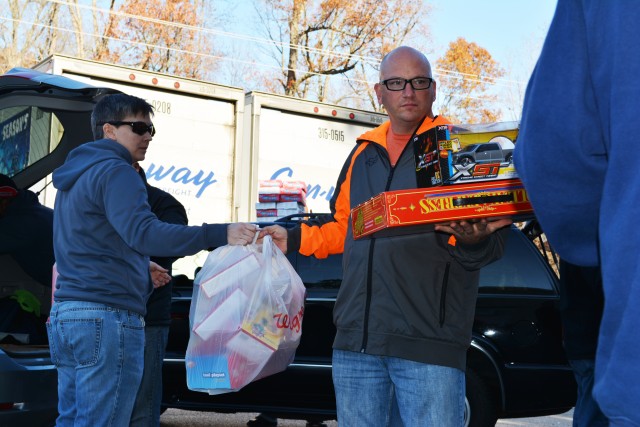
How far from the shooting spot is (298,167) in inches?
437

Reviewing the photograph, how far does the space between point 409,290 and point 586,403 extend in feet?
3.21

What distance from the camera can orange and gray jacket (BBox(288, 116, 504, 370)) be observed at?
2.95 meters

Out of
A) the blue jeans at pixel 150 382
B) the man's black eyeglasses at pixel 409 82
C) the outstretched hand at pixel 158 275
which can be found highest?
the man's black eyeglasses at pixel 409 82

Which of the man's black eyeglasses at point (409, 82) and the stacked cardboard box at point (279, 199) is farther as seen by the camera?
the stacked cardboard box at point (279, 199)

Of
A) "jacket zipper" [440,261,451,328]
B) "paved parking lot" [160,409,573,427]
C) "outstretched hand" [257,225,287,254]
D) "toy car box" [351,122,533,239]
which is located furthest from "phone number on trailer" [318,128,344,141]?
"toy car box" [351,122,533,239]

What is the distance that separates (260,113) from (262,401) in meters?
5.40

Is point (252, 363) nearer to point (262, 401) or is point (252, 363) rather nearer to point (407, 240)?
point (407, 240)

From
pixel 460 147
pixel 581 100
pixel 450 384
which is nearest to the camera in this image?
pixel 581 100

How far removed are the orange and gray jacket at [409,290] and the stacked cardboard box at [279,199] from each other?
22.1 ft

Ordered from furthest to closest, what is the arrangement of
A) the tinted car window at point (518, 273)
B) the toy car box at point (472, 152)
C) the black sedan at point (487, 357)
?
1. the tinted car window at point (518, 273)
2. the black sedan at point (487, 357)
3. the toy car box at point (472, 152)

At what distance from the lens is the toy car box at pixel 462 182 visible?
234 cm

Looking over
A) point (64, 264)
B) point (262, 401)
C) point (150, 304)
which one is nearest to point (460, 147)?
point (64, 264)

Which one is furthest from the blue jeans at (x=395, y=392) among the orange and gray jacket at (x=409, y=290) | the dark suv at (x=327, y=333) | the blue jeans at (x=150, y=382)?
the dark suv at (x=327, y=333)

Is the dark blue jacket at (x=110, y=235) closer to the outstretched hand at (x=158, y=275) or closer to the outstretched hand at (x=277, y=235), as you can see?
the outstretched hand at (x=277, y=235)
